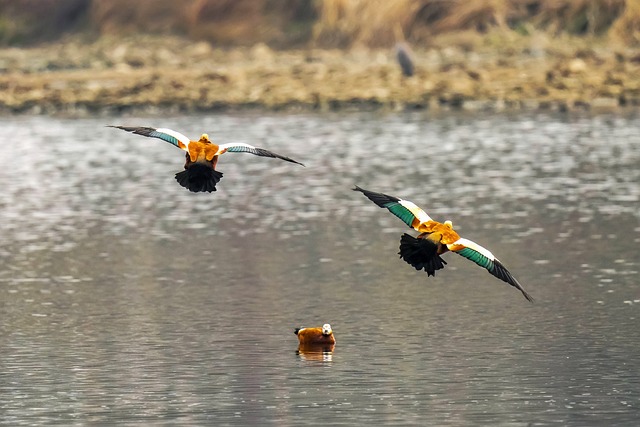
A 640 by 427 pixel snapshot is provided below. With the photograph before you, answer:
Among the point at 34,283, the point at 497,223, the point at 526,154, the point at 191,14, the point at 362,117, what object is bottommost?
the point at 34,283

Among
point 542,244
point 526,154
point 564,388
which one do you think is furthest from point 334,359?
point 526,154

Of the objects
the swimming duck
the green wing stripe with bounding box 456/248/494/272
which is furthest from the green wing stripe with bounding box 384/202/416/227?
the swimming duck

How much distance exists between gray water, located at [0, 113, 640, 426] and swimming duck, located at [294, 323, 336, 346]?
0.24 metres

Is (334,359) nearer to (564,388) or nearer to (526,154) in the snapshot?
(564,388)

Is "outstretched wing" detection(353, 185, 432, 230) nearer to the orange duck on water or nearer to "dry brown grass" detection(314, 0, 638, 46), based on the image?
the orange duck on water

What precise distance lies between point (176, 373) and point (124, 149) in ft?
126

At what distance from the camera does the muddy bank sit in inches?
2643

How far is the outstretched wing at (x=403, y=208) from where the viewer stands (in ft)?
62.0

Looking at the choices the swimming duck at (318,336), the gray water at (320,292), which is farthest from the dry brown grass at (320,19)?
the swimming duck at (318,336)

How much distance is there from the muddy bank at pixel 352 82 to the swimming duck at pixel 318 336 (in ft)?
143

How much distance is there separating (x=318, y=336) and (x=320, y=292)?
5462mm

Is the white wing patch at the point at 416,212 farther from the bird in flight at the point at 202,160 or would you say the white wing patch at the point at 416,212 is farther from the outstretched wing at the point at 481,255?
the bird in flight at the point at 202,160

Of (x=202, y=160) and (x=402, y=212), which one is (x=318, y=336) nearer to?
(x=402, y=212)

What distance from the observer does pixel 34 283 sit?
30703 mm
